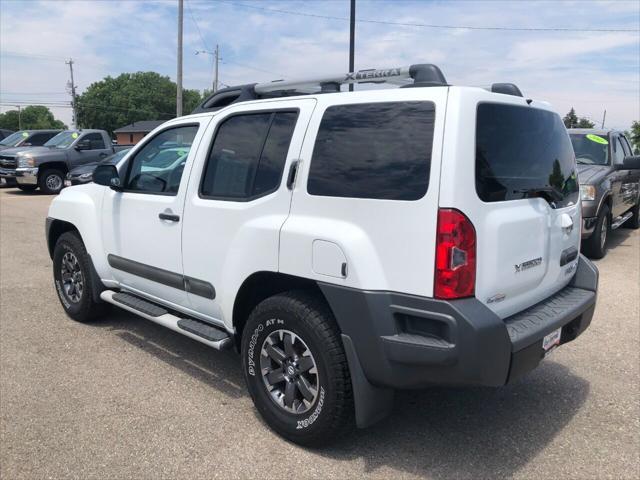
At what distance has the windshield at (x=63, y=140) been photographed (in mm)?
16902

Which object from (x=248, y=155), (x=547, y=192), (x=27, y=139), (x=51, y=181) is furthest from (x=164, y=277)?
(x=27, y=139)

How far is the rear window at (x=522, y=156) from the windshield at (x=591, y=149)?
583 centimetres

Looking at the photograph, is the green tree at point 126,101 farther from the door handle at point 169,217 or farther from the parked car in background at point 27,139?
the door handle at point 169,217

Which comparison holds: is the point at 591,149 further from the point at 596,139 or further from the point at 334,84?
the point at 334,84

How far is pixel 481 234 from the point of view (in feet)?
8.58

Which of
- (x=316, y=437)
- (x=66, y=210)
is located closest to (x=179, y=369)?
(x=316, y=437)

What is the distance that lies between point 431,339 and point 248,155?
164 cm

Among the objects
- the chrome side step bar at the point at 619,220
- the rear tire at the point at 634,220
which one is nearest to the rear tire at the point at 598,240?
the chrome side step bar at the point at 619,220

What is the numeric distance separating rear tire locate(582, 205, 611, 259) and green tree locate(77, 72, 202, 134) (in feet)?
315

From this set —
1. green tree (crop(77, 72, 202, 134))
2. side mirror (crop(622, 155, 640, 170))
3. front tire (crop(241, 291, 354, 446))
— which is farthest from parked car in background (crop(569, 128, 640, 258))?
green tree (crop(77, 72, 202, 134))

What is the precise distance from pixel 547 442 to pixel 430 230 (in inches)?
62.0

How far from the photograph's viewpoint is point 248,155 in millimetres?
3471

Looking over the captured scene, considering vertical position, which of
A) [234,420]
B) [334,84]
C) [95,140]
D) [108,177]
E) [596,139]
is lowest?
[234,420]

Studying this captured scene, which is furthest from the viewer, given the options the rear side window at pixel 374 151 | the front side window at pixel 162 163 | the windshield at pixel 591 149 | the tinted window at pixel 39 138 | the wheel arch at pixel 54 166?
the tinted window at pixel 39 138
